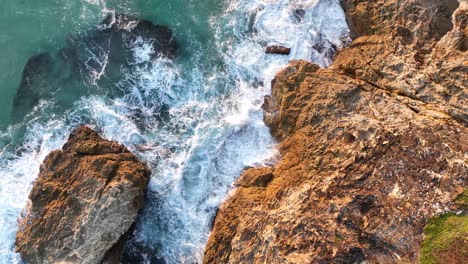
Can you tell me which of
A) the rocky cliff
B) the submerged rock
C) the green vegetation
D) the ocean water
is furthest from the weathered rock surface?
the green vegetation

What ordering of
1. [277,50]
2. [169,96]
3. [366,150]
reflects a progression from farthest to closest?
[169,96]
[277,50]
[366,150]

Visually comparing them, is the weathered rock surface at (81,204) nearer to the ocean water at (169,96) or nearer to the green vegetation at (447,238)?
the ocean water at (169,96)

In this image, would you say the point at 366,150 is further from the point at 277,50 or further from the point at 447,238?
the point at 277,50

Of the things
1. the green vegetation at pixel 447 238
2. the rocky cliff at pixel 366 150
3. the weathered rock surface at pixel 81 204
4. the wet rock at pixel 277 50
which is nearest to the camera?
the green vegetation at pixel 447 238

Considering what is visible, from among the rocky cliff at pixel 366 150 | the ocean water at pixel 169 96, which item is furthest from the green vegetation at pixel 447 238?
the ocean water at pixel 169 96

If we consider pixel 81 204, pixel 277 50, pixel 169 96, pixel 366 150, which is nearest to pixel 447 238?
pixel 366 150
